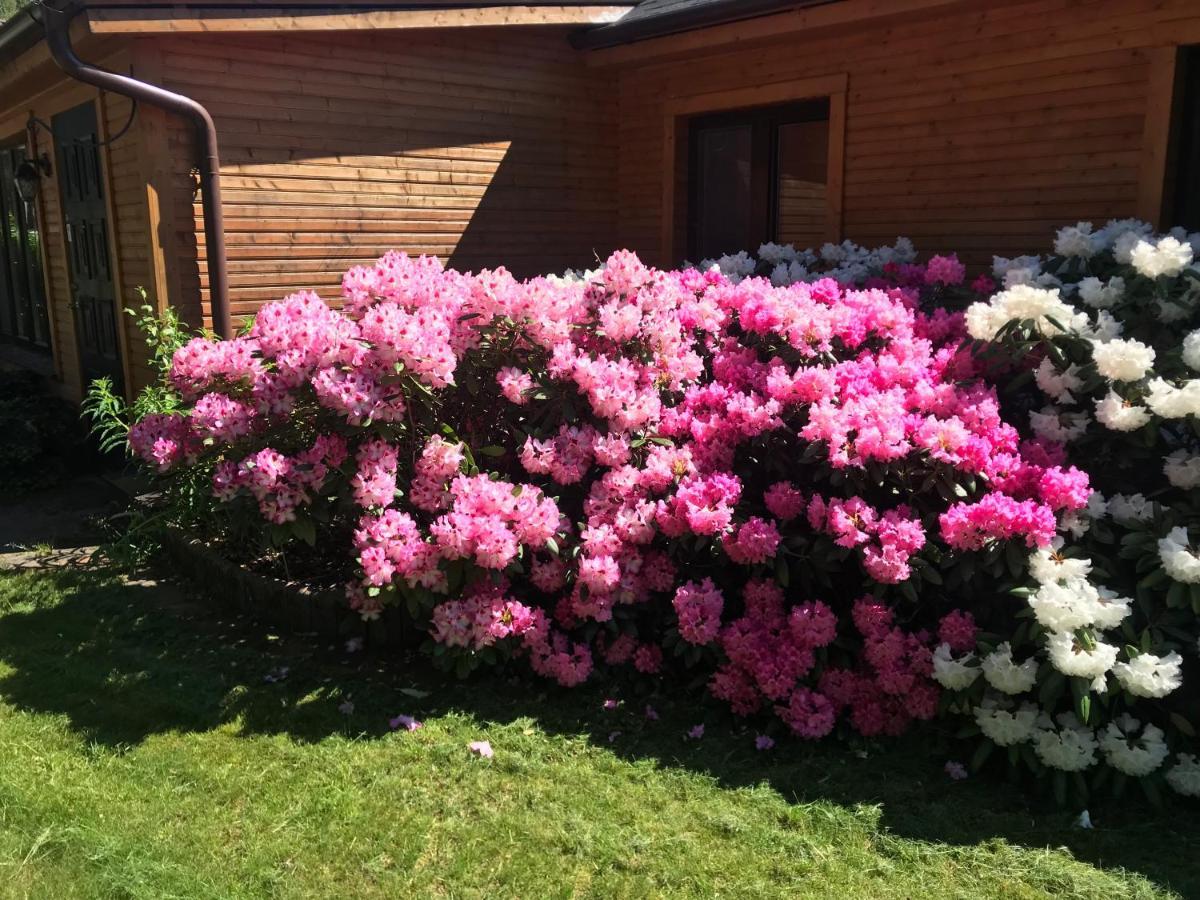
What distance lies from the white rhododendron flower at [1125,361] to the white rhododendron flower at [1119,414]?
77 millimetres

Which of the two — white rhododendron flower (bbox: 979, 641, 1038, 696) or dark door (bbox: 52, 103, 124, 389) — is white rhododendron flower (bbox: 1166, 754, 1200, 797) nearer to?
white rhododendron flower (bbox: 979, 641, 1038, 696)

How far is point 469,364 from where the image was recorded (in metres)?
4.43

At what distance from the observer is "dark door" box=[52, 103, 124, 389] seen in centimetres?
817

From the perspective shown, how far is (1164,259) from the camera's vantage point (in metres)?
4.23

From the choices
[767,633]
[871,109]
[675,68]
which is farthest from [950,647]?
[675,68]

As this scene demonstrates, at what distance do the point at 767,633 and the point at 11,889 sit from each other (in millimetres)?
2623

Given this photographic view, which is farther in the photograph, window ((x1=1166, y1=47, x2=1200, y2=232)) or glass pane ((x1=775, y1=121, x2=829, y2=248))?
glass pane ((x1=775, y1=121, x2=829, y2=248))

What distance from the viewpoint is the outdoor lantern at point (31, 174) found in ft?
A: 30.4

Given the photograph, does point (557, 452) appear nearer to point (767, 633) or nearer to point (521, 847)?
point (767, 633)

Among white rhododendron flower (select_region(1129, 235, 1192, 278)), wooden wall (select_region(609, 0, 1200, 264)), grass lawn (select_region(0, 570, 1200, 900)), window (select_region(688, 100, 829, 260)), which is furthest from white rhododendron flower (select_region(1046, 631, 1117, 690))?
window (select_region(688, 100, 829, 260))

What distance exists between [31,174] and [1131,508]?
31.7 ft

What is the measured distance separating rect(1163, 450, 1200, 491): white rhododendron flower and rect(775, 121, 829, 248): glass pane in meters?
4.81

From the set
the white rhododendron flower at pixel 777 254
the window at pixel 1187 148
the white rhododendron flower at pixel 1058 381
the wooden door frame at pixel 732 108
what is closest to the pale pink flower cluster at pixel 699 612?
the white rhododendron flower at pixel 1058 381

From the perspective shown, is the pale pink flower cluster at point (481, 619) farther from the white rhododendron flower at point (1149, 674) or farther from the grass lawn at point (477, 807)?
the white rhododendron flower at point (1149, 674)
